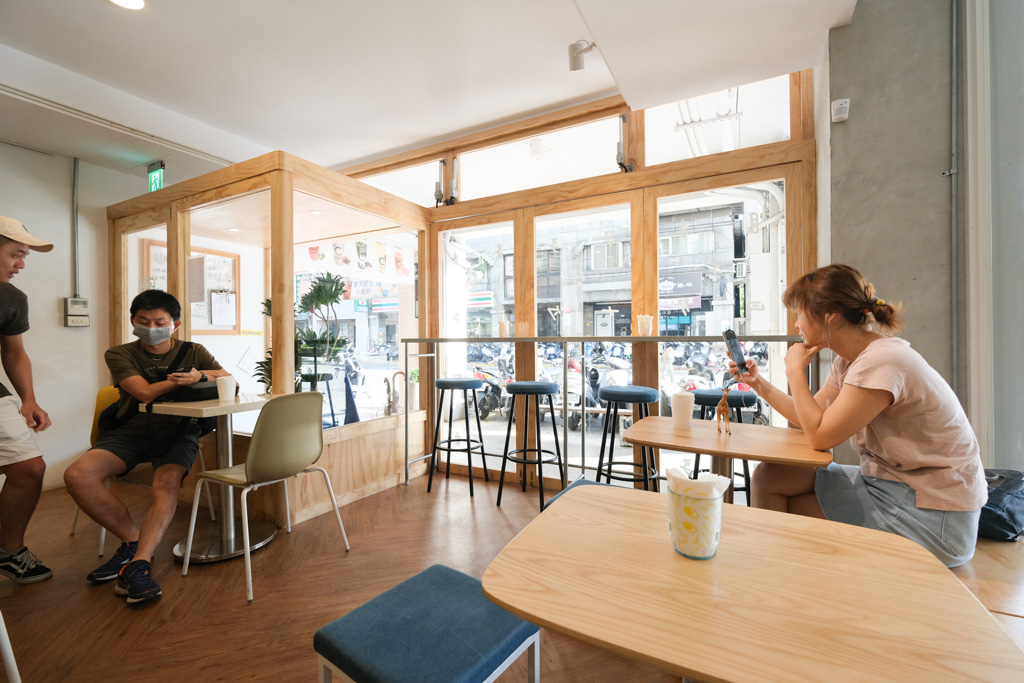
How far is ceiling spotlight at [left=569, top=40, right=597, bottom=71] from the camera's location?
2.76 meters

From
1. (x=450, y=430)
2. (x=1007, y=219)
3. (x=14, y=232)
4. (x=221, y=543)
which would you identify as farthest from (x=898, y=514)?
(x=14, y=232)

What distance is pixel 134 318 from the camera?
96.3 inches

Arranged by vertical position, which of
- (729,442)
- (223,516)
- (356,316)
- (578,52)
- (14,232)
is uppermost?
(578,52)

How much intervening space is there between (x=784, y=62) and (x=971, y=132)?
93cm

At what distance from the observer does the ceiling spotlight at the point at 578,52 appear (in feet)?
9.05

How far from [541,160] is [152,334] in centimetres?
284

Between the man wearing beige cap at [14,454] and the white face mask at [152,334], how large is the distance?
1.75 feet

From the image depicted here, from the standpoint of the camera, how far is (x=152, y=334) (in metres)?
A: 2.47

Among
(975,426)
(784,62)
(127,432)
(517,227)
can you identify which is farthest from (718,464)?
(127,432)

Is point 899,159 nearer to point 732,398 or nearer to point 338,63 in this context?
point 732,398

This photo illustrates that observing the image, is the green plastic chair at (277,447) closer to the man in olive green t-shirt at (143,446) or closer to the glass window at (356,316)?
the man in olive green t-shirt at (143,446)

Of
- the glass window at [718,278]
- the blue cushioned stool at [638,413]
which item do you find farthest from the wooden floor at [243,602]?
the glass window at [718,278]

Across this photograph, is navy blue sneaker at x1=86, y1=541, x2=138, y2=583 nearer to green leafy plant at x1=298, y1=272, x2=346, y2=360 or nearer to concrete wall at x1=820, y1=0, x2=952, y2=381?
green leafy plant at x1=298, y1=272, x2=346, y2=360

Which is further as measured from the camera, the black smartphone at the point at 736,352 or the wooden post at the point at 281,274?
the wooden post at the point at 281,274
